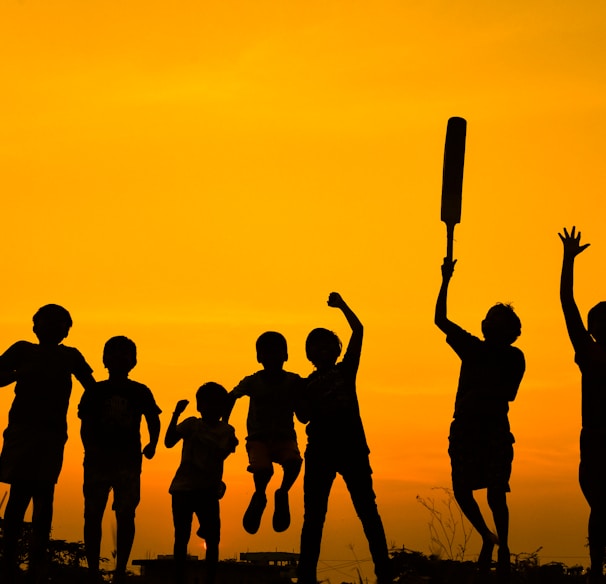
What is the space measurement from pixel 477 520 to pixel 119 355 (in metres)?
3.68

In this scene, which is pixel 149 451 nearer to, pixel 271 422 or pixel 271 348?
pixel 271 422

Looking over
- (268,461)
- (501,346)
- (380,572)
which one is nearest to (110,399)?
(268,461)

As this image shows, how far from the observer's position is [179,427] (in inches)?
455

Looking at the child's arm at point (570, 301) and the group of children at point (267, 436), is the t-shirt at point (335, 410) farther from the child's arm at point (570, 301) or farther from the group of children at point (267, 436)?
the child's arm at point (570, 301)

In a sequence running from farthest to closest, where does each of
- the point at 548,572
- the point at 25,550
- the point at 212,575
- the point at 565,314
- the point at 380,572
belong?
the point at 25,550
the point at 548,572
the point at 212,575
the point at 380,572
the point at 565,314

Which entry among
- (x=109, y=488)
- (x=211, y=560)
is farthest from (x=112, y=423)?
(x=211, y=560)

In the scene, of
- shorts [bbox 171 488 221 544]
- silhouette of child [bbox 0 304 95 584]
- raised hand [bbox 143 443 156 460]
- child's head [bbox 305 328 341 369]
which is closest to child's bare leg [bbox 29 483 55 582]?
silhouette of child [bbox 0 304 95 584]

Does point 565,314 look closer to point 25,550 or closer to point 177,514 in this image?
point 177,514

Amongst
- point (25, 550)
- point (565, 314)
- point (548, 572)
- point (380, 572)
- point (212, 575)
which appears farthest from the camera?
point (25, 550)

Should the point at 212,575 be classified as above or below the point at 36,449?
below

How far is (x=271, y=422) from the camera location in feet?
36.9

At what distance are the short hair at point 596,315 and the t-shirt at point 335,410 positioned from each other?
2077 mm

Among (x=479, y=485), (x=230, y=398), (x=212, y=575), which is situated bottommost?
(x=212, y=575)

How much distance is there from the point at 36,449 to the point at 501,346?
14.5ft
